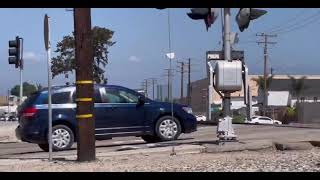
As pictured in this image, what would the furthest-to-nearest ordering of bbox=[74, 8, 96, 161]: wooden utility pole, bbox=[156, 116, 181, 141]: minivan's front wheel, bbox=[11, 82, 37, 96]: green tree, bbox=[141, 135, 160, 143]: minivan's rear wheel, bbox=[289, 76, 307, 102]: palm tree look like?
bbox=[289, 76, 307, 102]: palm tree
bbox=[11, 82, 37, 96]: green tree
bbox=[141, 135, 160, 143]: minivan's rear wheel
bbox=[156, 116, 181, 141]: minivan's front wheel
bbox=[74, 8, 96, 161]: wooden utility pole

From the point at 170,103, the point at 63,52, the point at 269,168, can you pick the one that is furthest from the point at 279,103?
the point at 269,168

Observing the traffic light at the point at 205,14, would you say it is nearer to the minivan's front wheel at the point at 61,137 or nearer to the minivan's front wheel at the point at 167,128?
the minivan's front wheel at the point at 167,128

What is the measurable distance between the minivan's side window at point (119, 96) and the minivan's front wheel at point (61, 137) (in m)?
1.22

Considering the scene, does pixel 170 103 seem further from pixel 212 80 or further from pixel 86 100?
pixel 86 100

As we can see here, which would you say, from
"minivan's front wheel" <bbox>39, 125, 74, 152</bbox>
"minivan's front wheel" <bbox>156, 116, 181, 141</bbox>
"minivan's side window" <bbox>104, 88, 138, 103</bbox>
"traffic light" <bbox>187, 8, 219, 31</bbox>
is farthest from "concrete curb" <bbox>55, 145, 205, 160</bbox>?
"traffic light" <bbox>187, 8, 219, 31</bbox>

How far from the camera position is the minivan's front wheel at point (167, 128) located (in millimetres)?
14992

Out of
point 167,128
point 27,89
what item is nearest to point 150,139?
point 167,128

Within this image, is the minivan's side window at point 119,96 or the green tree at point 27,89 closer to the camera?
the minivan's side window at point 119,96

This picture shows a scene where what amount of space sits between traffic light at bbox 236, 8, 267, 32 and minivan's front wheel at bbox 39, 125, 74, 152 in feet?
16.0

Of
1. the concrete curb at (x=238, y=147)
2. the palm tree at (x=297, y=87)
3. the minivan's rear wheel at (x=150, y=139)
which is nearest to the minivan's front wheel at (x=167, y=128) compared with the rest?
the minivan's rear wheel at (x=150, y=139)

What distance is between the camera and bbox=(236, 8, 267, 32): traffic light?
12065 mm

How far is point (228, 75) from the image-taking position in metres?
12.5

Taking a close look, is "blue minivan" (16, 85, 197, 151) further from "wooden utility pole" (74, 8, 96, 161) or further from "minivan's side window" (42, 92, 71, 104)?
"wooden utility pole" (74, 8, 96, 161)
